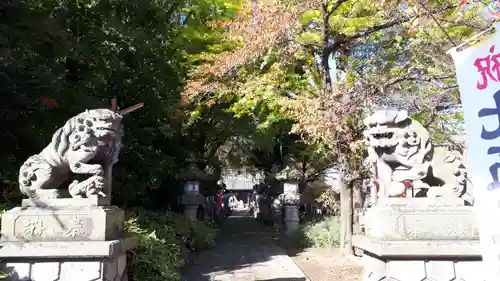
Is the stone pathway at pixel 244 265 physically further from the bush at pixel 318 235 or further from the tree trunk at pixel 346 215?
the tree trunk at pixel 346 215

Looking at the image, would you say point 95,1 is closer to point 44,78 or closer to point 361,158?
point 44,78

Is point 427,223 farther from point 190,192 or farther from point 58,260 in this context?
point 190,192

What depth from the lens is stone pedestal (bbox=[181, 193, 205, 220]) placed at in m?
12.5

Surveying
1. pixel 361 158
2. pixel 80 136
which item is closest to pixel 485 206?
pixel 80 136

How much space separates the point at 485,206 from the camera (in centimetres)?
218

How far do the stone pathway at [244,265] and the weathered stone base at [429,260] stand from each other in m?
3.15

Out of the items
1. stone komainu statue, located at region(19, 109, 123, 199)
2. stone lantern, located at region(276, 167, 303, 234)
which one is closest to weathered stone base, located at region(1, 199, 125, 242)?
stone komainu statue, located at region(19, 109, 123, 199)

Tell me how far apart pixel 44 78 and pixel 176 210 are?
7.14 metres

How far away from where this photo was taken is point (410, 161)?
508 cm

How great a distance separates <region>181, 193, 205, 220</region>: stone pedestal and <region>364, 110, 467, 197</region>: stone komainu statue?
8.13m

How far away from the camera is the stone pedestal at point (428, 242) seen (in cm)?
476

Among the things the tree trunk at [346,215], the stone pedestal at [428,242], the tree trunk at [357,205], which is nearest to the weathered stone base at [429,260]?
the stone pedestal at [428,242]

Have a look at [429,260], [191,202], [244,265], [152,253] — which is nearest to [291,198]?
[191,202]

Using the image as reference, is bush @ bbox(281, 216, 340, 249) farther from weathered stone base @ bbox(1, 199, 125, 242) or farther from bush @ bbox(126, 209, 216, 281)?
weathered stone base @ bbox(1, 199, 125, 242)
